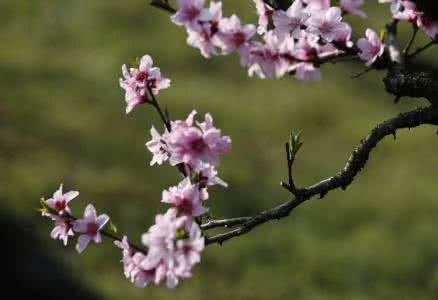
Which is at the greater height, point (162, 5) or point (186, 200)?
point (162, 5)

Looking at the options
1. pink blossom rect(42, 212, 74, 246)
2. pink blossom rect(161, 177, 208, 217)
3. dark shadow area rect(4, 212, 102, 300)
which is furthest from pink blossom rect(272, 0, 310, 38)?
dark shadow area rect(4, 212, 102, 300)

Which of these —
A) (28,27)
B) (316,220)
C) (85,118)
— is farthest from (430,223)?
(28,27)

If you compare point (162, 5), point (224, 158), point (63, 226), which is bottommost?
point (224, 158)

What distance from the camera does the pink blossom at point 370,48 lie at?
9.98 feet

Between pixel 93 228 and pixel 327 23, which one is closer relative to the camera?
pixel 93 228

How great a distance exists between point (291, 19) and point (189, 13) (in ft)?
1.34

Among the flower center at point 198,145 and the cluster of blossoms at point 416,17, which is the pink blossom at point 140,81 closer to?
the flower center at point 198,145

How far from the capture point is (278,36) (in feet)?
8.85

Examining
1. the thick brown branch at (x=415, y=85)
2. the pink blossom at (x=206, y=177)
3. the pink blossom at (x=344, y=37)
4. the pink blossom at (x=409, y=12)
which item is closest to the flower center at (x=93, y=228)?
the pink blossom at (x=206, y=177)

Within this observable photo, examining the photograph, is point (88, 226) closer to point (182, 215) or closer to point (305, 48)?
point (182, 215)

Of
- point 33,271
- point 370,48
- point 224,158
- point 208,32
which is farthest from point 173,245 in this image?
point 224,158

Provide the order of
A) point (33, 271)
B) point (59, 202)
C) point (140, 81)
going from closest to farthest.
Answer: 1. point (59, 202)
2. point (140, 81)
3. point (33, 271)

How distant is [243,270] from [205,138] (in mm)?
6025

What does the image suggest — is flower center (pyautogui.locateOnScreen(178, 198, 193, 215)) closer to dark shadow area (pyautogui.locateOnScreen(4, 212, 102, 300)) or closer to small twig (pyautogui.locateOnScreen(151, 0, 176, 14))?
small twig (pyautogui.locateOnScreen(151, 0, 176, 14))
